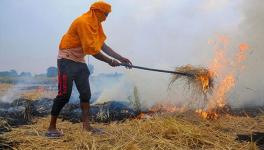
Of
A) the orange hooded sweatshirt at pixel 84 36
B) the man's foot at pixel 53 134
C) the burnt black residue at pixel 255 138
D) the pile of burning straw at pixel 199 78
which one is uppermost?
the orange hooded sweatshirt at pixel 84 36

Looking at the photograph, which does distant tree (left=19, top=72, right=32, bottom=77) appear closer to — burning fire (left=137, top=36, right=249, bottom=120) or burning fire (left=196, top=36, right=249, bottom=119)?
burning fire (left=137, top=36, right=249, bottom=120)

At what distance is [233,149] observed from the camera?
5.61 metres

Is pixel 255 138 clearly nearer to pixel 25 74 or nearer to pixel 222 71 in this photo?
pixel 222 71

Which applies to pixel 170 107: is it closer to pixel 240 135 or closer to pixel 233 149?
pixel 240 135

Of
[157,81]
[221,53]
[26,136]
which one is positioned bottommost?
[26,136]

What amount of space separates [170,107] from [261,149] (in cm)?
414

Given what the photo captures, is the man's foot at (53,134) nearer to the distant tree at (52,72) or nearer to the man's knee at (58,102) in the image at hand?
the man's knee at (58,102)

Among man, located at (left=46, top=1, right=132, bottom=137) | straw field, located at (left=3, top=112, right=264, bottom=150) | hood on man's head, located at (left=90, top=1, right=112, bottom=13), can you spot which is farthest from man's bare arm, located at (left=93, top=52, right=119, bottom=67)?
straw field, located at (left=3, top=112, right=264, bottom=150)

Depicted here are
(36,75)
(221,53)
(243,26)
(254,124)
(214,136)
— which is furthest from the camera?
(36,75)

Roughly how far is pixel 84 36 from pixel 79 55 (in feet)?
1.70

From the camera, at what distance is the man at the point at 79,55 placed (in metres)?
6.57

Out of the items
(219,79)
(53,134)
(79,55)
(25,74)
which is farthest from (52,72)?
(53,134)

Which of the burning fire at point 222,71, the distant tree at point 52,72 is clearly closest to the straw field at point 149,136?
the burning fire at point 222,71

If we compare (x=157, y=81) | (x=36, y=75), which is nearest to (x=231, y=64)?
(x=157, y=81)
